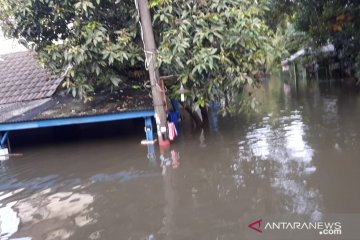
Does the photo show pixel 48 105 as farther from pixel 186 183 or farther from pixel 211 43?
pixel 186 183

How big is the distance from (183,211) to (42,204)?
249 cm

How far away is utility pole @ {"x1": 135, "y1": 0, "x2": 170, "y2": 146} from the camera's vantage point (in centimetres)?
851

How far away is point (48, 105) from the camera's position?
1052cm

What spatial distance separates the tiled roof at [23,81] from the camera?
37.8 feet

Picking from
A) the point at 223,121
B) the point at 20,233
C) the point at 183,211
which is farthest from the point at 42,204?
the point at 223,121

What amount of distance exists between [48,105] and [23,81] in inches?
105

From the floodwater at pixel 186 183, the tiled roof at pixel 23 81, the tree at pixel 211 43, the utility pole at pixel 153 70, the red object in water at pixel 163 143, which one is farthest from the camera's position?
the tiled roof at pixel 23 81

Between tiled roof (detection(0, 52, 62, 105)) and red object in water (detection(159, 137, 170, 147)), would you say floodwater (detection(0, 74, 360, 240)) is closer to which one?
red object in water (detection(159, 137, 170, 147))

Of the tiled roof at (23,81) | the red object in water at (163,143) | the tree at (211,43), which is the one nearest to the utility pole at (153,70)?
the red object in water at (163,143)

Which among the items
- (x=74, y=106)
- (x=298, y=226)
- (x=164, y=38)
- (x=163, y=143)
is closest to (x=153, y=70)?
(x=164, y=38)

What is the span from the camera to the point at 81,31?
879 cm

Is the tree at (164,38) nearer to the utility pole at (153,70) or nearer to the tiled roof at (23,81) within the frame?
the utility pole at (153,70)

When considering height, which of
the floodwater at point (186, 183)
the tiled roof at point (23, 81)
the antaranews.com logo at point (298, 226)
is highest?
the tiled roof at point (23, 81)

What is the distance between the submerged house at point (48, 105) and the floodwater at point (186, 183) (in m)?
0.91
